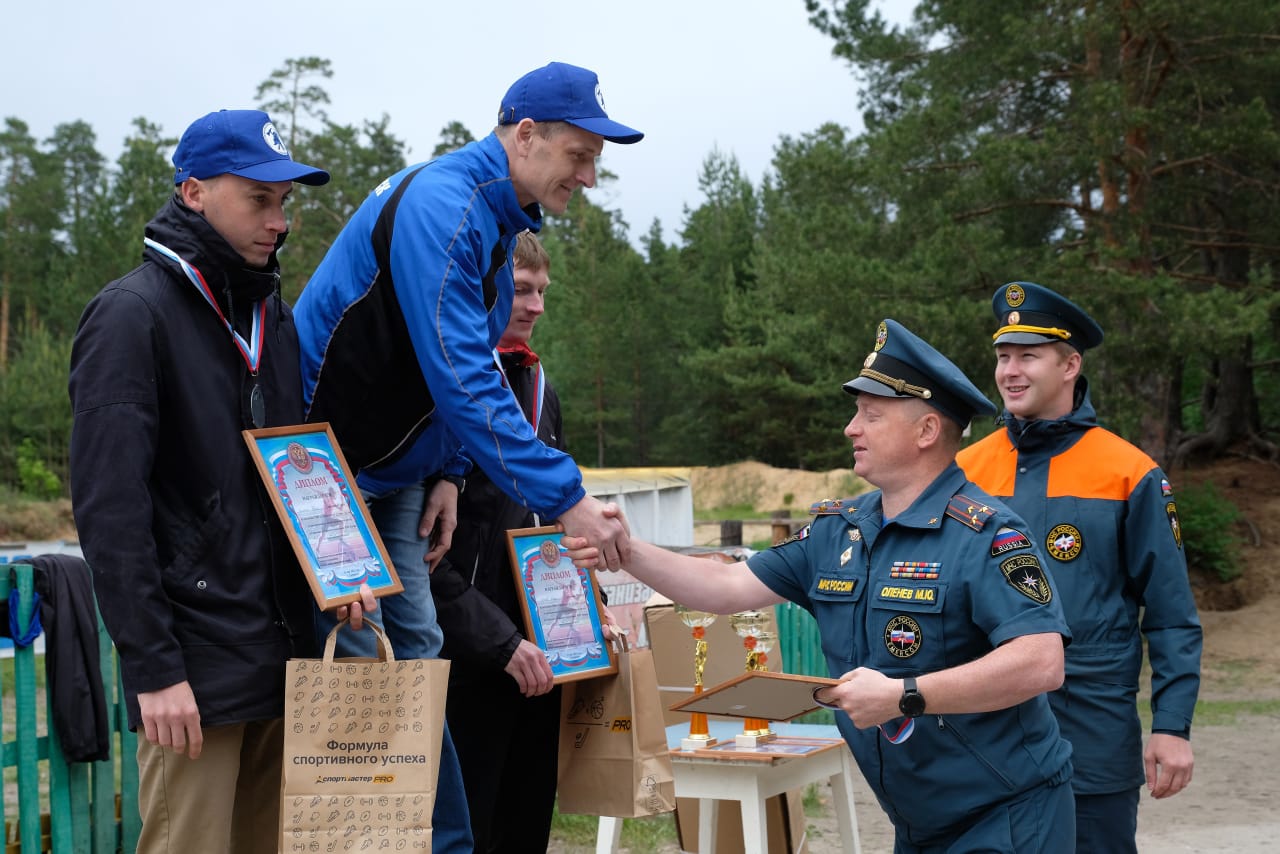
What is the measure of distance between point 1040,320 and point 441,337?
2.08 metres

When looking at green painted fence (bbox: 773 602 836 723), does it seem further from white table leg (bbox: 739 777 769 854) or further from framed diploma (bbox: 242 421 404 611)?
framed diploma (bbox: 242 421 404 611)

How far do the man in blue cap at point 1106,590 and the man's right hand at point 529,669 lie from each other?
148cm

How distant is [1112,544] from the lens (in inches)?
148

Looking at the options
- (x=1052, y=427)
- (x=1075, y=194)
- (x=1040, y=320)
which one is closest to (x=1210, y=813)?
(x=1052, y=427)

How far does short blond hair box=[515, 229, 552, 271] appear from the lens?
3992 millimetres

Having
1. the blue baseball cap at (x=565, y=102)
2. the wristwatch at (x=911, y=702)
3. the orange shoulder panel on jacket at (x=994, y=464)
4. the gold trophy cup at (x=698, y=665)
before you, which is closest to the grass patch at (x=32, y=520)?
the gold trophy cup at (x=698, y=665)

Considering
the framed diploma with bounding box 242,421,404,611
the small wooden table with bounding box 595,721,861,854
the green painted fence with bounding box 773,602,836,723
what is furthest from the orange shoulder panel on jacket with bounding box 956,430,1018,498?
the green painted fence with bounding box 773,602,836,723

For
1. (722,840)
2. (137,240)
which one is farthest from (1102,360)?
(137,240)

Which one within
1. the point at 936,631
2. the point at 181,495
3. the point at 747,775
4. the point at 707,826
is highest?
the point at 181,495

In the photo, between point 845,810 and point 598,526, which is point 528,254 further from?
point 845,810

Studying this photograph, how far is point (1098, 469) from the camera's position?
3.86m

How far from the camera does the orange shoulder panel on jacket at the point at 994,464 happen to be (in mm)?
4031

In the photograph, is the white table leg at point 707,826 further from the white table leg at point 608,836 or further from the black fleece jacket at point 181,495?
the black fleece jacket at point 181,495

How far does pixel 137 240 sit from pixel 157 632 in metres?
42.0
